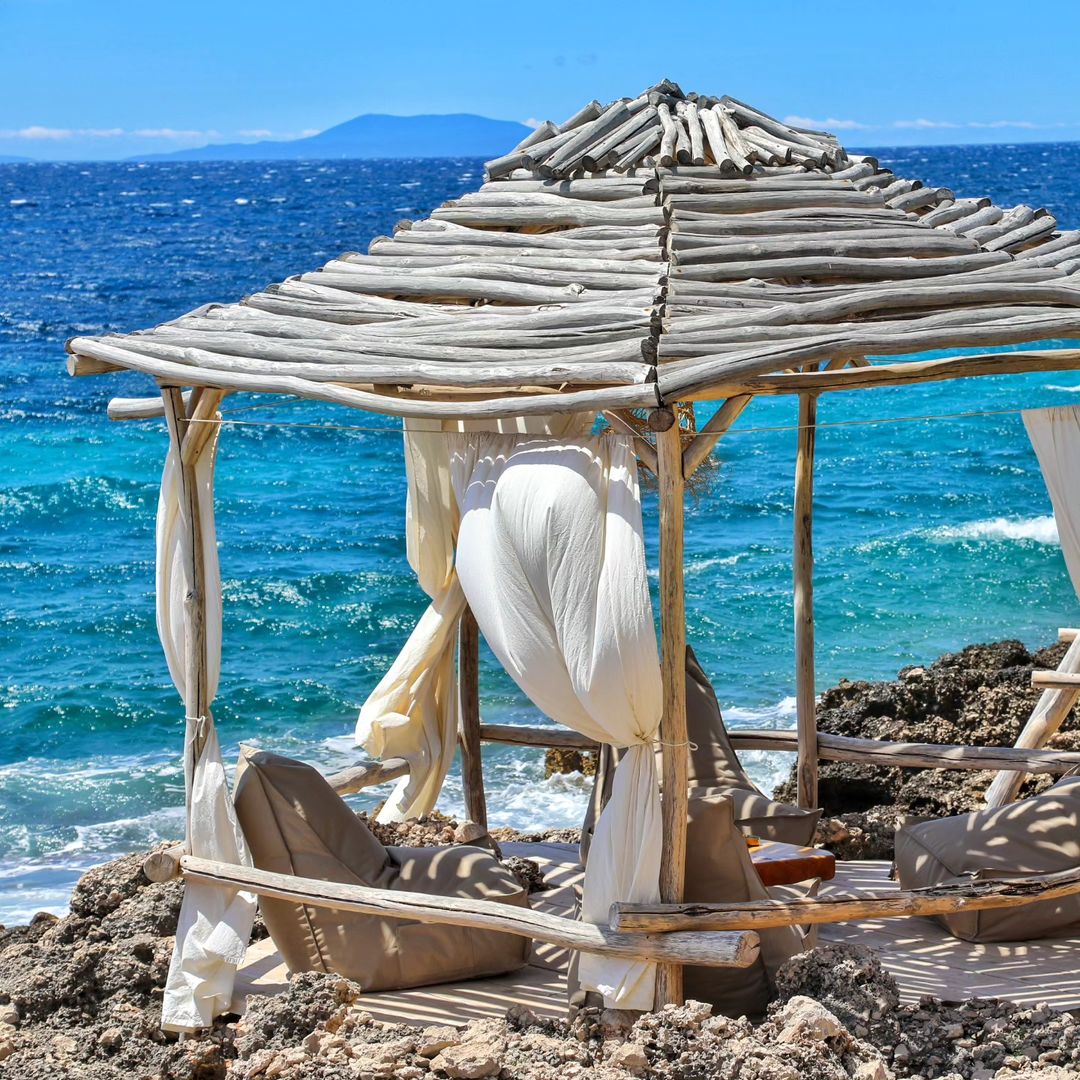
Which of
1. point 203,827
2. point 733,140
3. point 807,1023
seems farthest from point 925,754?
point 203,827

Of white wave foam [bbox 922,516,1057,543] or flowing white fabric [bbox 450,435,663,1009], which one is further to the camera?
white wave foam [bbox 922,516,1057,543]

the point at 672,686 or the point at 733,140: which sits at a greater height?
the point at 733,140

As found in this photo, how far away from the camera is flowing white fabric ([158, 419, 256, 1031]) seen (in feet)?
16.2

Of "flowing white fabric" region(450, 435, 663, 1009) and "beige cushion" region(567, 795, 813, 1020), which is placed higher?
"flowing white fabric" region(450, 435, 663, 1009)

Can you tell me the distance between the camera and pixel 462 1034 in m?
4.54

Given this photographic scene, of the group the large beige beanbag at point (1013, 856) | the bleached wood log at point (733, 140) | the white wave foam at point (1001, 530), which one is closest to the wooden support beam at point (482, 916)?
the large beige beanbag at point (1013, 856)

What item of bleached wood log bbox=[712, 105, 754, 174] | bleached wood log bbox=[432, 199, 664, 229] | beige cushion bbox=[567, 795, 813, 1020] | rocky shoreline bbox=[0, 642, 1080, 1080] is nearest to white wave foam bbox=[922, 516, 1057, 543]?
bleached wood log bbox=[712, 105, 754, 174]

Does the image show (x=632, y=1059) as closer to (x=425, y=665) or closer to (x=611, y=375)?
(x=611, y=375)

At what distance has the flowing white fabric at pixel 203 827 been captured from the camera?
4938mm

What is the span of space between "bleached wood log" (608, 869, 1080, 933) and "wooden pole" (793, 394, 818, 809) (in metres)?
1.55

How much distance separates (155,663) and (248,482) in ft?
21.6

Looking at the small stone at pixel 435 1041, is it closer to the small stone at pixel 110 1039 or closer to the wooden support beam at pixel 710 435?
the small stone at pixel 110 1039

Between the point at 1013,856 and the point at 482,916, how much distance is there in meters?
1.98

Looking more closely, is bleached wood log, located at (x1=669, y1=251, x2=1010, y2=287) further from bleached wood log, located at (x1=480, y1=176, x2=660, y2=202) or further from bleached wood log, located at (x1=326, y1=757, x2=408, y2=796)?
bleached wood log, located at (x1=326, y1=757, x2=408, y2=796)
